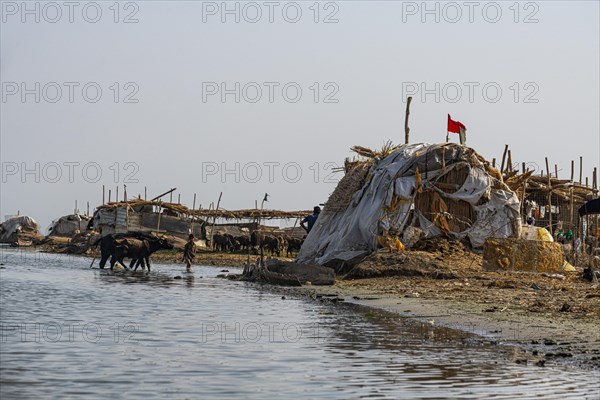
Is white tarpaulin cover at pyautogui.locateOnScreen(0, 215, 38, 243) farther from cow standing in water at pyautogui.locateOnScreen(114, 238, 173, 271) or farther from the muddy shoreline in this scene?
the muddy shoreline

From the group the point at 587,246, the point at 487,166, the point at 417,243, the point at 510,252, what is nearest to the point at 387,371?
the point at 510,252

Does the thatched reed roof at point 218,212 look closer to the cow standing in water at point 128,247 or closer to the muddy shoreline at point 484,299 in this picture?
the cow standing in water at point 128,247

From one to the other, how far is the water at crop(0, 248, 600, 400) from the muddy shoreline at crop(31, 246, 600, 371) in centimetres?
60

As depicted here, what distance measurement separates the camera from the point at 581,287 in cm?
1952

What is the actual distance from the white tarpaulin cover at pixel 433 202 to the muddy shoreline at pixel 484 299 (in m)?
1.09

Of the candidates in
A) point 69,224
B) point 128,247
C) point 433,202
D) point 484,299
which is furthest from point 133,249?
point 69,224

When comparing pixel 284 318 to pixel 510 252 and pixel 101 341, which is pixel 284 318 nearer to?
pixel 101 341

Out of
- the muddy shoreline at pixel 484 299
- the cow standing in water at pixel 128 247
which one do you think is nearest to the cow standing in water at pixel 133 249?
the cow standing in water at pixel 128 247

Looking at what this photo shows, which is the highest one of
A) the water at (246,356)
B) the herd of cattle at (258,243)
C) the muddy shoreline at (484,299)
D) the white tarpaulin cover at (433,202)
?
the white tarpaulin cover at (433,202)

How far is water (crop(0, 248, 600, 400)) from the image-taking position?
8.45 m

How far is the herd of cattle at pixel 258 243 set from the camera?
143ft

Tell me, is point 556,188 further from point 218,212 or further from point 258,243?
point 218,212

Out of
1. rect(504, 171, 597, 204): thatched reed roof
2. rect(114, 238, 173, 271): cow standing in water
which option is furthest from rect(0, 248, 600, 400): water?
rect(504, 171, 597, 204): thatched reed roof

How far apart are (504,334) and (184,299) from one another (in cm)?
797
